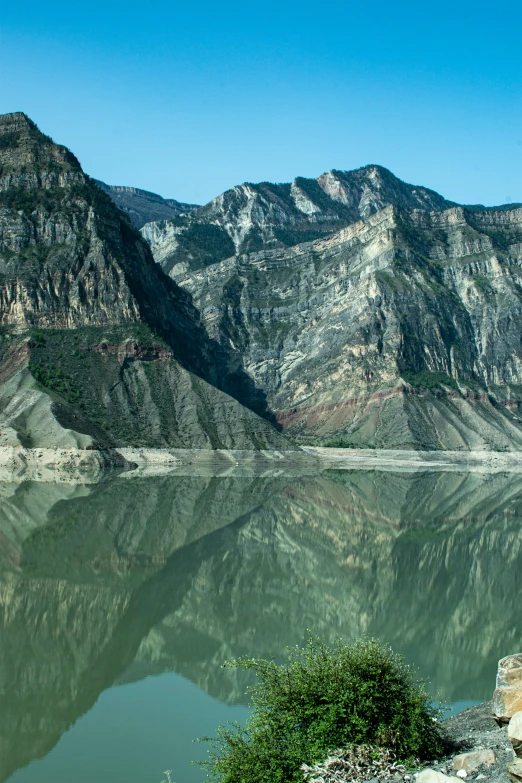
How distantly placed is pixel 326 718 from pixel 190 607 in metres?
20.5

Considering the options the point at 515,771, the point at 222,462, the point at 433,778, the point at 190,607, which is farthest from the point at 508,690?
the point at 222,462

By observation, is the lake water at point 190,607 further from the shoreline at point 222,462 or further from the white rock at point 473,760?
the shoreline at point 222,462

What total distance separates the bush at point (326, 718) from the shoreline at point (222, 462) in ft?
279

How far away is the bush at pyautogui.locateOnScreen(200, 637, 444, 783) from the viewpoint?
53.0 ft

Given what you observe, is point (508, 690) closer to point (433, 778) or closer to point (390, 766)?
point (390, 766)

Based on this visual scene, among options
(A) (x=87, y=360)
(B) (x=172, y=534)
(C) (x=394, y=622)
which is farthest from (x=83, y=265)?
(C) (x=394, y=622)

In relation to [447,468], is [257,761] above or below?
above

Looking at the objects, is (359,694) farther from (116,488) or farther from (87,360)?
(87,360)

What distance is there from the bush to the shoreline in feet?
279

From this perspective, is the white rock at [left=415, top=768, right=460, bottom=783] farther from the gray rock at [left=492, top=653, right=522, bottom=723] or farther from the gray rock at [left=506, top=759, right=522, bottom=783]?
the gray rock at [left=492, top=653, right=522, bottom=723]

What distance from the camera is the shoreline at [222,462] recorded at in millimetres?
113688

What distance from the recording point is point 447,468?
154m

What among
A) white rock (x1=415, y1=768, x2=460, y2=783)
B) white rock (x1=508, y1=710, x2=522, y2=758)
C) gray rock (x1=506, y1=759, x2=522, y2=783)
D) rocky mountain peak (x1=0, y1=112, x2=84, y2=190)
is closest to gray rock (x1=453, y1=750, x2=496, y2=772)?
white rock (x1=415, y1=768, x2=460, y2=783)

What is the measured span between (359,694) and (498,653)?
1567 cm
